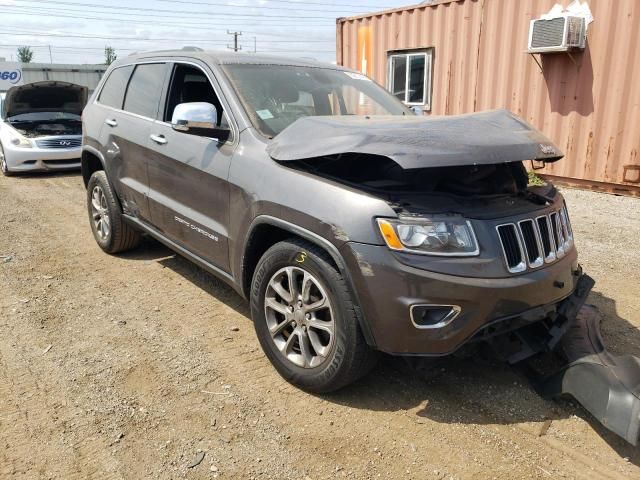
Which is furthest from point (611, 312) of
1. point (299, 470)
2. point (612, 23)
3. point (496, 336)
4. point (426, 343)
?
point (612, 23)

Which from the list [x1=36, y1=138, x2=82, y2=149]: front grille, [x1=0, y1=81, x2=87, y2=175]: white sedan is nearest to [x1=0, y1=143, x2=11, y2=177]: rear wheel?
[x1=0, y1=81, x2=87, y2=175]: white sedan

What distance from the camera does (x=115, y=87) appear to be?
5.14 meters

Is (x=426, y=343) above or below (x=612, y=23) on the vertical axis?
below

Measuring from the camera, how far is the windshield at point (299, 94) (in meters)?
3.50

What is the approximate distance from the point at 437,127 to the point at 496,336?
1.12 m

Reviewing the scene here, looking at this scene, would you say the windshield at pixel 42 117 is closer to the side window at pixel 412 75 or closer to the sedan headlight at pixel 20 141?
the sedan headlight at pixel 20 141

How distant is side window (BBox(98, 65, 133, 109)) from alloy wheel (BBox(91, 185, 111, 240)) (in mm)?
820

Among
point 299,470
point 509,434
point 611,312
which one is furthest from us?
point 611,312

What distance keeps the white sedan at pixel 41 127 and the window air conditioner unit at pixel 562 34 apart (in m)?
8.19

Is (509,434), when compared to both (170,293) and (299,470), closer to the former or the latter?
(299,470)

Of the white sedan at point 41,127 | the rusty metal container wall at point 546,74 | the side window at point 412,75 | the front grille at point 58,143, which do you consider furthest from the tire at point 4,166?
the rusty metal container wall at point 546,74

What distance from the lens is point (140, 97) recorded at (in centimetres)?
462

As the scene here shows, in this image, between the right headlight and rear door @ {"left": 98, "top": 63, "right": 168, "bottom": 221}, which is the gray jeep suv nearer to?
rear door @ {"left": 98, "top": 63, "right": 168, "bottom": 221}

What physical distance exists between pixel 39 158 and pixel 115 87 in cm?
579
